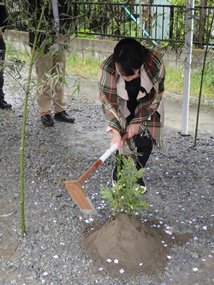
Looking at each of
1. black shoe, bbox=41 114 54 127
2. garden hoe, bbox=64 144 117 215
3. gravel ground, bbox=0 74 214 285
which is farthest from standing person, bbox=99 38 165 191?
black shoe, bbox=41 114 54 127

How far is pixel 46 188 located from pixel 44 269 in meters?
1.06

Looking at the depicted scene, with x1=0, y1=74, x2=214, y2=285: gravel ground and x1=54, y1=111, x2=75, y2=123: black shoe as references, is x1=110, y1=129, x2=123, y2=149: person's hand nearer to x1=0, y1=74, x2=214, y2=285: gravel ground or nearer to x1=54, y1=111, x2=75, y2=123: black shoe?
x1=0, y1=74, x2=214, y2=285: gravel ground

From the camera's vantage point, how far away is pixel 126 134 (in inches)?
110

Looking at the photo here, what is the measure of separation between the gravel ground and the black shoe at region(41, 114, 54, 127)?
90 millimetres

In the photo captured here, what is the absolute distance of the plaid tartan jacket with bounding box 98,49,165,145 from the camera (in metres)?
2.79

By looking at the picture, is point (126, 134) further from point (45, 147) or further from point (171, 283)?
point (45, 147)

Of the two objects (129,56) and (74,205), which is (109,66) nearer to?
(129,56)

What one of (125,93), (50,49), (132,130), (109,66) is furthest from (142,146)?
(50,49)

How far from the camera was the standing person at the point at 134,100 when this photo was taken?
2.76 metres

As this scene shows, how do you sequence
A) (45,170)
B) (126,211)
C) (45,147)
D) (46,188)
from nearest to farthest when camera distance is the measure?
(126,211)
(46,188)
(45,170)
(45,147)

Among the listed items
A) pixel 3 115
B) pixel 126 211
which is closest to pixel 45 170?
pixel 126 211

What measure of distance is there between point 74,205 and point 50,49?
1252mm

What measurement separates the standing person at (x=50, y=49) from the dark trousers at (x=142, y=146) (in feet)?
2.33

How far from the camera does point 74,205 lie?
10.2 ft
